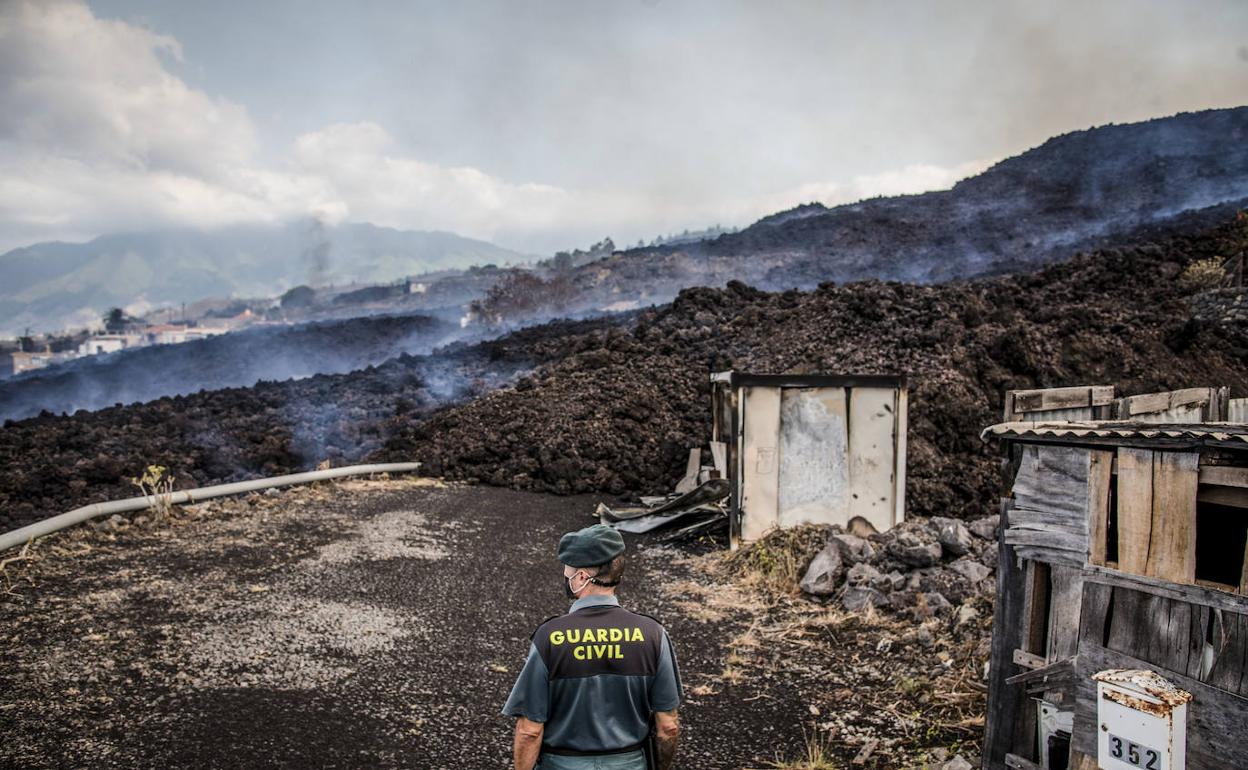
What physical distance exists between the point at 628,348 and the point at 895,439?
30.8ft

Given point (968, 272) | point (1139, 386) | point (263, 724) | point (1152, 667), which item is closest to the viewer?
point (1152, 667)

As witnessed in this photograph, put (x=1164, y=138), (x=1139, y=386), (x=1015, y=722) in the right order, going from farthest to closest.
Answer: (x=1164, y=138) → (x=1139, y=386) → (x=1015, y=722)

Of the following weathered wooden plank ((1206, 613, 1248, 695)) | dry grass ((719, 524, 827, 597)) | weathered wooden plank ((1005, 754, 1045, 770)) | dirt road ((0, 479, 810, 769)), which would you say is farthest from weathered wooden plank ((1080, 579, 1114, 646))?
dry grass ((719, 524, 827, 597))

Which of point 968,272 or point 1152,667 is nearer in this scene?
point 1152,667

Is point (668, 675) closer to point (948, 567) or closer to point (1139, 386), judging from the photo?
point (948, 567)

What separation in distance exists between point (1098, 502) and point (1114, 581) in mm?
321

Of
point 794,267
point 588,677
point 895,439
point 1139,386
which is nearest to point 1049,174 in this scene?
point 794,267

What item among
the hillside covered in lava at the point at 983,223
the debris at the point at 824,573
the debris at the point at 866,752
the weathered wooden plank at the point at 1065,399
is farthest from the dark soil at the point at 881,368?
the hillside covered in lava at the point at 983,223

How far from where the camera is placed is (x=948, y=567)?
6895 mm

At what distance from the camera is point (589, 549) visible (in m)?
2.72

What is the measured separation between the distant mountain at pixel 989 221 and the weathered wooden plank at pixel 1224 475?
35.8m

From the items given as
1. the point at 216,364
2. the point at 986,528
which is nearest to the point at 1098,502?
the point at 986,528

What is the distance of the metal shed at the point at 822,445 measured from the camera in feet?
28.7

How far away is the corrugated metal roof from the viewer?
8.68 ft
